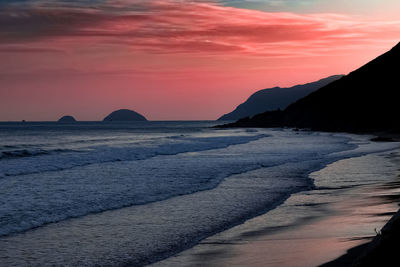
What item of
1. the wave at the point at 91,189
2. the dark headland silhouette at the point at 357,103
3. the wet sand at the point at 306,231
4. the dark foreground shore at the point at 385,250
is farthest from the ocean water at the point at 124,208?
the dark headland silhouette at the point at 357,103

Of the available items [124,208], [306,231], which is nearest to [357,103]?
[124,208]

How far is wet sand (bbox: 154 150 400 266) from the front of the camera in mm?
7676

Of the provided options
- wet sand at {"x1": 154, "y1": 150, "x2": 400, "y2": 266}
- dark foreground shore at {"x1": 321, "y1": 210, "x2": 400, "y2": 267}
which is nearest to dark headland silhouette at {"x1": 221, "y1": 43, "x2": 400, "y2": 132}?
wet sand at {"x1": 154, "y1": 150, "x2": 400, "y2": 266}

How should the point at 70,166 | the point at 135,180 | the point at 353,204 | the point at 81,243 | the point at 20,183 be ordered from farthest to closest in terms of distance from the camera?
1. the point at 70,166
2. the point at 135,180
3. the point at 20,183
4. the point at 353,204
5. the point at 81,243

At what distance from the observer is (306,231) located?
31.7 ft

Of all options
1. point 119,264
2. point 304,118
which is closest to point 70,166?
point 119,264

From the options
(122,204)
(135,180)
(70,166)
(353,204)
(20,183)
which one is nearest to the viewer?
(353,204)

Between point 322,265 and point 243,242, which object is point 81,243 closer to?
point 243,242

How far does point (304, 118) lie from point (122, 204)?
152 m

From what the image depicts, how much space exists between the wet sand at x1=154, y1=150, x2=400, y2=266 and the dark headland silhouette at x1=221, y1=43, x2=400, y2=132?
9895 centimetres

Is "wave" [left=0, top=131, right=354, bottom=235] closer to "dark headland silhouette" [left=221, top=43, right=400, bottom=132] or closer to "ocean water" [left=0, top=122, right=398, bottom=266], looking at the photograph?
"ocean water" [left=0, top=122, right=398, bottom=266]

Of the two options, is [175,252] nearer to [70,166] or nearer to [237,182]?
[237,182]

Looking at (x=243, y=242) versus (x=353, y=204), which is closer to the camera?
(x=243, y=242)

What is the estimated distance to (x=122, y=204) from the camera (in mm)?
13773
